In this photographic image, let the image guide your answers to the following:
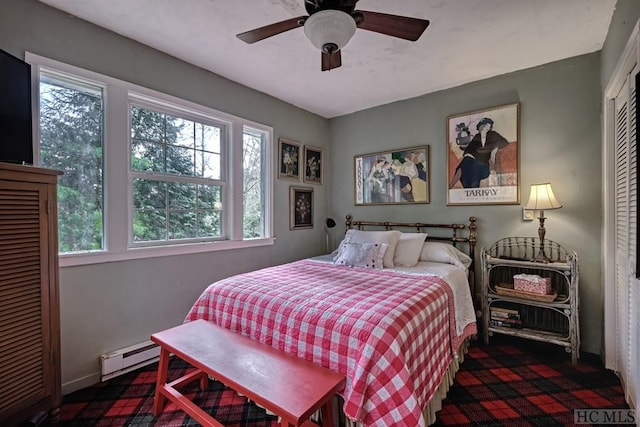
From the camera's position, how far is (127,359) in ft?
7.26

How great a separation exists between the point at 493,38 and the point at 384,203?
1981mm

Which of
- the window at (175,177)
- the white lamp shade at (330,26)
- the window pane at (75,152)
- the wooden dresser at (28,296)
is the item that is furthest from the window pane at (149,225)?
the white lamp shade at (330,26)

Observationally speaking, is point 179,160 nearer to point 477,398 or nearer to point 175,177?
point 175,177

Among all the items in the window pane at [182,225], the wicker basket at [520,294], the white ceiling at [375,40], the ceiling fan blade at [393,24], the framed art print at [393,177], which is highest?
the white ceiling at [375,40]

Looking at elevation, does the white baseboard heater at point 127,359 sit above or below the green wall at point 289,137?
below

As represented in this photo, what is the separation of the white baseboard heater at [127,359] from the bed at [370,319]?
60 cm

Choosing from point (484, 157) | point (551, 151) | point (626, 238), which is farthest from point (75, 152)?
point (551, 151)

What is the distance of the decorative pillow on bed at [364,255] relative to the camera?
2.74 meters

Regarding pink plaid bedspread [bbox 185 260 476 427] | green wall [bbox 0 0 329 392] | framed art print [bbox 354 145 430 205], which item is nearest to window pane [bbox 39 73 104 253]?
green wall [bbox 0 0 329 392]

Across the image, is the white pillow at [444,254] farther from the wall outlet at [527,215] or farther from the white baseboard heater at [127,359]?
the white baseboard heater at [127,359]

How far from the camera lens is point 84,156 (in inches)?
84.5

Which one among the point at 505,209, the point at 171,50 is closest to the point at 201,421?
the point at 171,50

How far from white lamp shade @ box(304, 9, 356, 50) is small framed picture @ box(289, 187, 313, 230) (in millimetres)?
2401

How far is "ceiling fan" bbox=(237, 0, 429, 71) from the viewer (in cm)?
140
